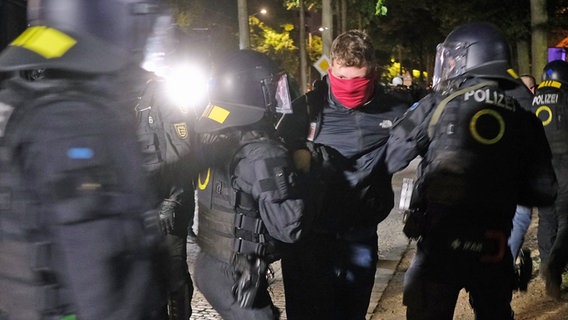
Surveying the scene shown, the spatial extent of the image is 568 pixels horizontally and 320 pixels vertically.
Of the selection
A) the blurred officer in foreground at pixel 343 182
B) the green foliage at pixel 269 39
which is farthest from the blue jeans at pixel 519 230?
the green foliage at pixel 269 39

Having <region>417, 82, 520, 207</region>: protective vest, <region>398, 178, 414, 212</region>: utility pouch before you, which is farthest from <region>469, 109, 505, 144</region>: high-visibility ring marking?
<region>398, 178, 414, 212</region>: utility pouch

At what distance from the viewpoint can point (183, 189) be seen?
444 cm

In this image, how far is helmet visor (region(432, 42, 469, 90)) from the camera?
3.51 m

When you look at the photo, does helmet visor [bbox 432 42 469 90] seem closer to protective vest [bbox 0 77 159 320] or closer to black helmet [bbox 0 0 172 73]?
black helmet [bbox 0 0 172 73]

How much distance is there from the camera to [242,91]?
3.37 m

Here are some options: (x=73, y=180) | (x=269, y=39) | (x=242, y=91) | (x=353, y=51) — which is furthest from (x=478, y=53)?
(x=269, y=39)

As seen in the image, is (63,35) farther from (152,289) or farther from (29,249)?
(152,289)

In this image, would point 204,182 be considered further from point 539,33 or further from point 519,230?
point 539,33

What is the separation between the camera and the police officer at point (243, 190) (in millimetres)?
3121

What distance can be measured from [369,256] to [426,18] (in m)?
31.8

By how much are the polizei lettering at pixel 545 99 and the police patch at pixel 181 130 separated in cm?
340

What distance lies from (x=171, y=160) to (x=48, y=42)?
2.49 m

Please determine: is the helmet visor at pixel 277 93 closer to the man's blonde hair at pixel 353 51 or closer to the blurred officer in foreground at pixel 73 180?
the man's blonde hair at pixel 353 51

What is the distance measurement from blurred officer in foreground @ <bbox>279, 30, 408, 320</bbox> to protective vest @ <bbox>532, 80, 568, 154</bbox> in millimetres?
2577
